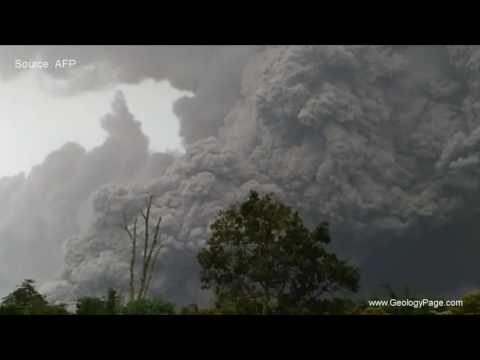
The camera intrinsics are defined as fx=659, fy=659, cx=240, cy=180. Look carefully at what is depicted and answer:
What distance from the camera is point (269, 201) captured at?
994 centimetres

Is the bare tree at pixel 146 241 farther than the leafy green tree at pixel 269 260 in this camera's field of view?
Yes

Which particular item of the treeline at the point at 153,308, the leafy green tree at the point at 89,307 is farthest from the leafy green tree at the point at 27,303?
the leafy green tree at the point at 89,307

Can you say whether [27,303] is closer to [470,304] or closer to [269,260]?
[269,260]

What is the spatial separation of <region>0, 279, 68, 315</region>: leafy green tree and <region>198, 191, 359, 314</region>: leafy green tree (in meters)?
2.36

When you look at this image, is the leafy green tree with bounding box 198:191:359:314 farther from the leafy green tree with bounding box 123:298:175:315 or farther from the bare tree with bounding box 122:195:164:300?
the leafy green tree with bounding box 123:298:175:315

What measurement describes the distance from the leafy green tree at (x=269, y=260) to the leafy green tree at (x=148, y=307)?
51.8 inches

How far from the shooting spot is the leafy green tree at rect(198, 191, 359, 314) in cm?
960

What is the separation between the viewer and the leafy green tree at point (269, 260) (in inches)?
378

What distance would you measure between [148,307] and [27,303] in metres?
1.86

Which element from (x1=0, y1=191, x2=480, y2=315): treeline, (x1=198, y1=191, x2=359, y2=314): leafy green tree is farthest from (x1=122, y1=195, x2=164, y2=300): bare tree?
(x1=198, y1=191, x2=359, y2=314): leafy green tree

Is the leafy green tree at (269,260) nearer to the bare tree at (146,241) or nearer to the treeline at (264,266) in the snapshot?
the treeline at (264,266)
